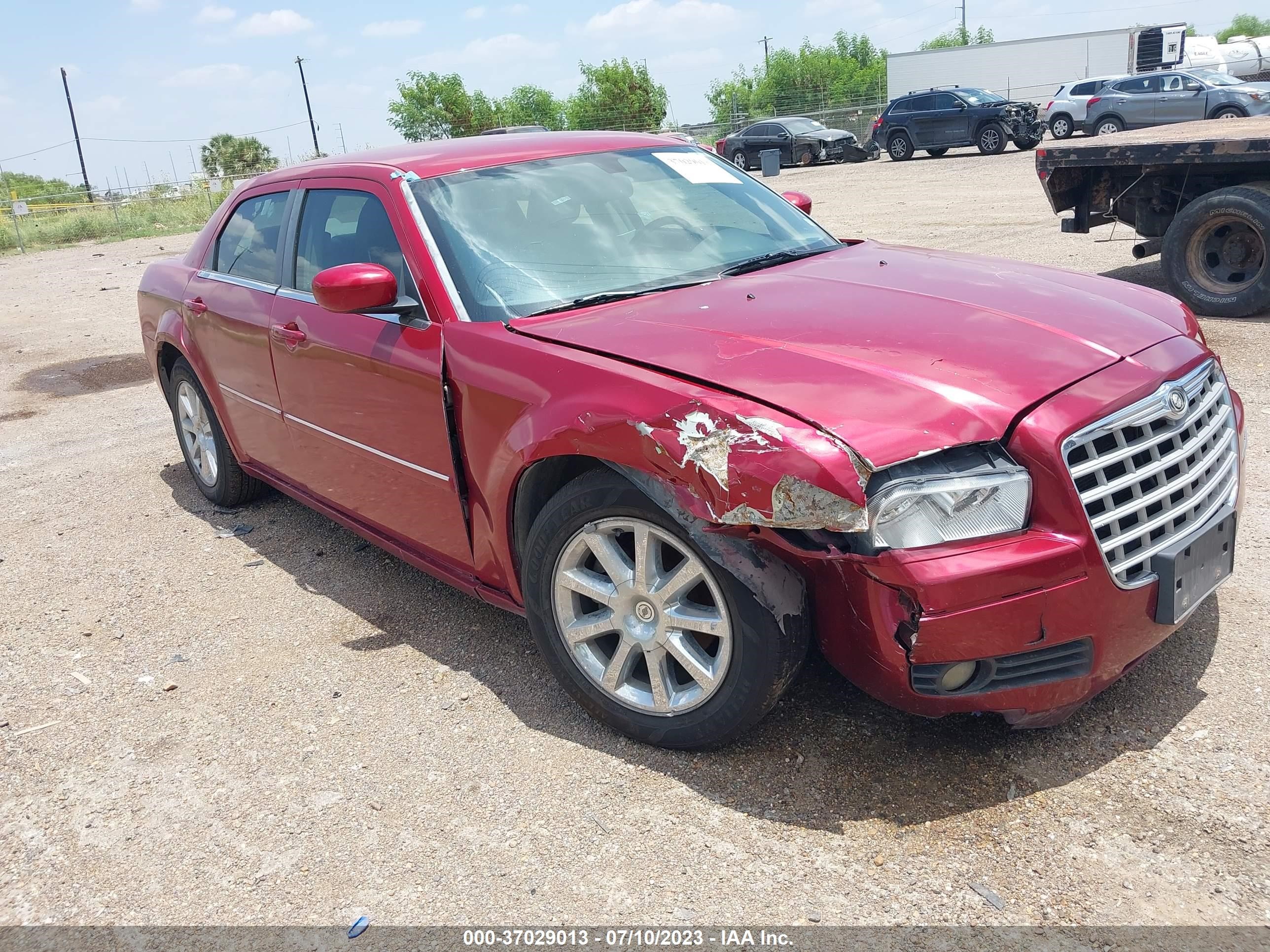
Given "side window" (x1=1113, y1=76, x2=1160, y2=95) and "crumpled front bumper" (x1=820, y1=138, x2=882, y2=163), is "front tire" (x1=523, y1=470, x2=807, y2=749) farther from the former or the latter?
"crumpled front bumper" (x1=820, y1=138, x2=882, y2=163)

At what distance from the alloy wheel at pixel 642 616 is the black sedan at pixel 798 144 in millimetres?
28635

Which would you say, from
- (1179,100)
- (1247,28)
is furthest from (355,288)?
(1247,28)

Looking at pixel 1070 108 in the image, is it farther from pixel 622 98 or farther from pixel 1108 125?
pixel 622 98

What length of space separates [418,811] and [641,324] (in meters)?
1.52

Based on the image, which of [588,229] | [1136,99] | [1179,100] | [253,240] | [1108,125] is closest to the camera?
[588,229]

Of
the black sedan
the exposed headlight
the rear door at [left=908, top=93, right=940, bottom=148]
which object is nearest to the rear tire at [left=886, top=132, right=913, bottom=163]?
the rear door at [left=908, top=93, right=940, bottom=148]

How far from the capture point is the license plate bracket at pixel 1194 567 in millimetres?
2543

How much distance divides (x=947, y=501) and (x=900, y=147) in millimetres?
28167

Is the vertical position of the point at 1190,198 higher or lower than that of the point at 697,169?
lower

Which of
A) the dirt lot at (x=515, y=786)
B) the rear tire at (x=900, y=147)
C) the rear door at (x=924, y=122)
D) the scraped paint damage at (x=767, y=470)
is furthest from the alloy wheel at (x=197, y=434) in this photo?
the rear tire at (x=900, y=147)

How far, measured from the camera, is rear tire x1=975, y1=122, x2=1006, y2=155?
2636 cm

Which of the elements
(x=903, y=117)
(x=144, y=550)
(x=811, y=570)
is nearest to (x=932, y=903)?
(x=811, y=570)

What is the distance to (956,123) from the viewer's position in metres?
26.9

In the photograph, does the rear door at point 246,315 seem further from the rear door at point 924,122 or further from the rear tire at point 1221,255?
the rear door at point 924,122
